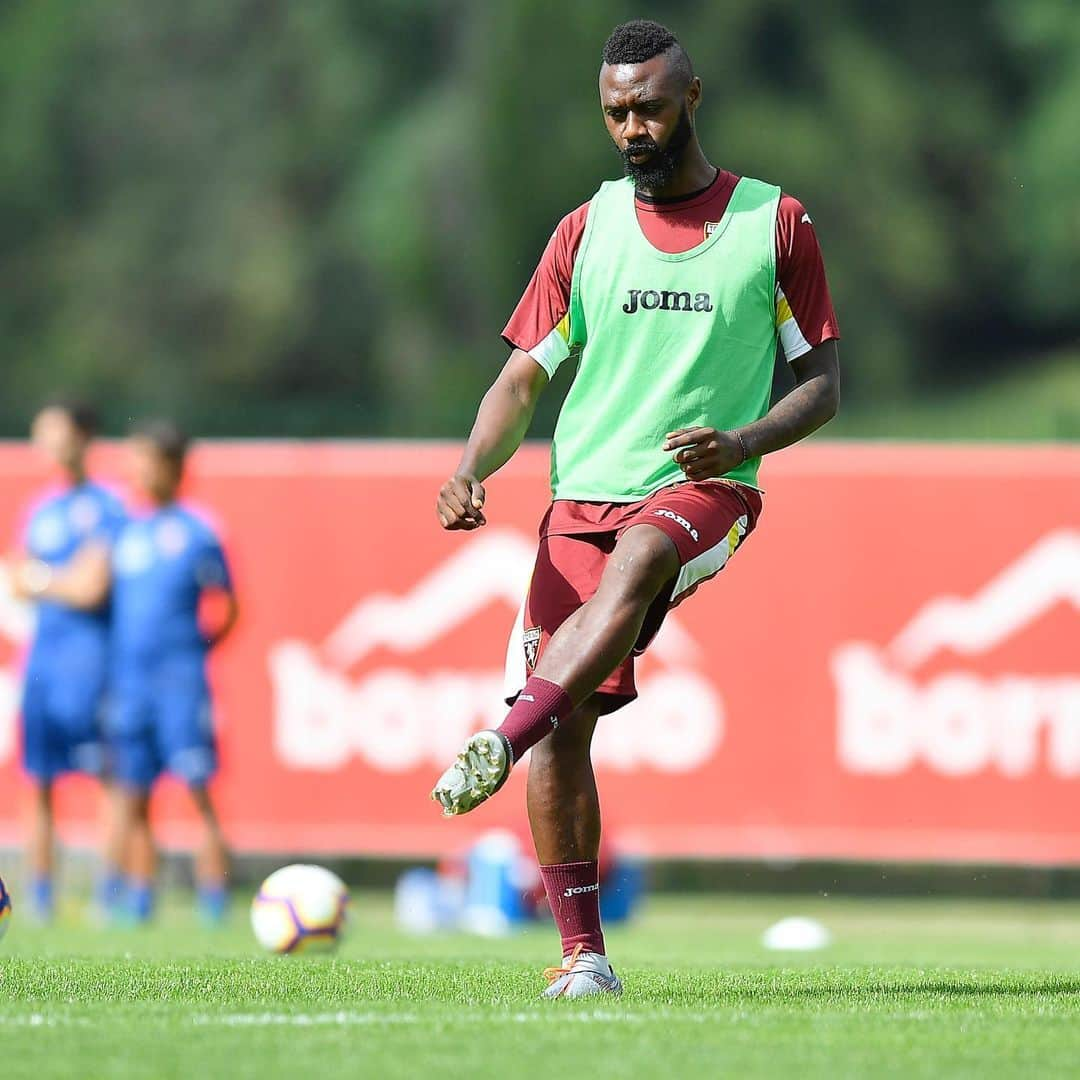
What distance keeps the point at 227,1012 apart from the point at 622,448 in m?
1.94

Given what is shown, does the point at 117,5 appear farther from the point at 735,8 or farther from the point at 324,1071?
the point at 324,1071

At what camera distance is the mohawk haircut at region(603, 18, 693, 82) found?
6699 mm

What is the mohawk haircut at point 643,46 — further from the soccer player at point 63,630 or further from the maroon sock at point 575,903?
the soccer player at point 63,630

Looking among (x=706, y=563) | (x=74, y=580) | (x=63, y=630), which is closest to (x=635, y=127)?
(x=706, y=563)

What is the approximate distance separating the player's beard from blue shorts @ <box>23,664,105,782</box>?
7790mm

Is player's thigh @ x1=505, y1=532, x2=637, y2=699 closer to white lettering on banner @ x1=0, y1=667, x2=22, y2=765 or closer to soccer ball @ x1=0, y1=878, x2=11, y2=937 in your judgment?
soccer ball @ x1=0, y1=878, x2=11, y2=937

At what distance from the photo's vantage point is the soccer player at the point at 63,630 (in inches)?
535

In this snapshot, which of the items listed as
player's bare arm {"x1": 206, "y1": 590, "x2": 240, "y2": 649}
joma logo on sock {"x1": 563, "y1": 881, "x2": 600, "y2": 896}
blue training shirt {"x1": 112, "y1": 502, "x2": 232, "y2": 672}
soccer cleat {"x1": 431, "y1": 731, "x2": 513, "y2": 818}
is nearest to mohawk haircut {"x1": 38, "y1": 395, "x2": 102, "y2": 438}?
blue training shirt {"x1": 112, "y1": 502, "x2": 232, "y2": 672}

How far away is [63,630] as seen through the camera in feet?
45.3

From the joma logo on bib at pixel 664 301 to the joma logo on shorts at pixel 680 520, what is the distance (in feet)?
2.05


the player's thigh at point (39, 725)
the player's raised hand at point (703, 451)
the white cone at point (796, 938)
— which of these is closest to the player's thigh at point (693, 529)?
the player's raised hand at point (703, 451)

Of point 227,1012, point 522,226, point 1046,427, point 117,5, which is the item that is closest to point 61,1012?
point 227,1012

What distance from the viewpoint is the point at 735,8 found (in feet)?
114

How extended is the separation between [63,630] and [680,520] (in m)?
7.99
